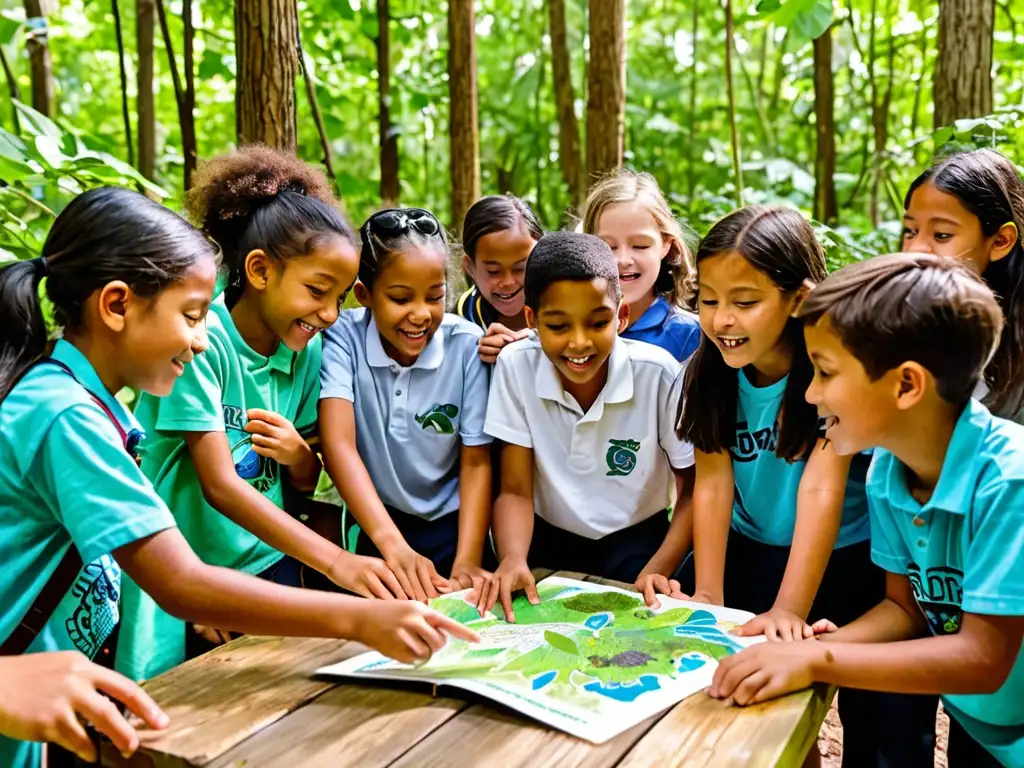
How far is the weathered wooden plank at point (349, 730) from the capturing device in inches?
44.6

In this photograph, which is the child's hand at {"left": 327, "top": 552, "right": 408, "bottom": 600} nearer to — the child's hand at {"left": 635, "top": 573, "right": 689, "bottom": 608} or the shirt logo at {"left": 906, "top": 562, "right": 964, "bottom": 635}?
the child's hand at {"left": 635, "top": 573, "right": 689, "bottom": 608}

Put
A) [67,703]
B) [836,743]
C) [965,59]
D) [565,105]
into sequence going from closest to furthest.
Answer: [67,703] → [836,743] → [965,59] → [565,105]

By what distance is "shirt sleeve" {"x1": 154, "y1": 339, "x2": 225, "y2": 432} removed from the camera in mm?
1810

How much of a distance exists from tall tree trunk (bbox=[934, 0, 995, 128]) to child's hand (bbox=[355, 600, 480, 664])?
3452mm

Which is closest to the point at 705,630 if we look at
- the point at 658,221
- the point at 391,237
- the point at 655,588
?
the point at 655,588

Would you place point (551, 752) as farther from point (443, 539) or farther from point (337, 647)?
point (443, 539)

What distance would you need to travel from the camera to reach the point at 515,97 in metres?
6.36

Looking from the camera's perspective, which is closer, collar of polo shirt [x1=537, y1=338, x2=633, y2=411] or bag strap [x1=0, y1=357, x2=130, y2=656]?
bag strap [x1=0, y1=357, x2=130, y2=656]

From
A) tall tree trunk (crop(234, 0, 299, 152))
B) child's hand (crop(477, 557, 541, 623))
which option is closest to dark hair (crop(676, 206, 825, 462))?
child's hand (crop(477, 557, 541, 623))

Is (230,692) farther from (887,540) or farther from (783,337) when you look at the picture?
(783,337)

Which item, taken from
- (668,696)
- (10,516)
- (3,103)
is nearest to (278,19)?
(10,516)

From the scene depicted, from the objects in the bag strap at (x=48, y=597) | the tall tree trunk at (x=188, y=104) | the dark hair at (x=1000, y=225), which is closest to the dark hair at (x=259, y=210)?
the bag strap at (x=48, y=597)

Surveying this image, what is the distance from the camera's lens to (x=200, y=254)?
155 centimetres

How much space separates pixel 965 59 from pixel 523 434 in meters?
2.86
